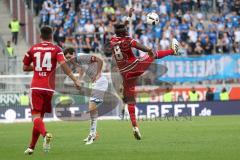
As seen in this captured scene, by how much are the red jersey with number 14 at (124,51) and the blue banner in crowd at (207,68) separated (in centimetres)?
1884

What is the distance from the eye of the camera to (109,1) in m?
44.7

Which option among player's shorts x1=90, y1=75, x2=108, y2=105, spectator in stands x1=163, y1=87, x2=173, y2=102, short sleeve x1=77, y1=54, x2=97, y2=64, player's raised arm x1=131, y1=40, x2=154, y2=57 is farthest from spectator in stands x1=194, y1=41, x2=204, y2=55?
short sleeve x1=77, y1=54, x2=97, y2=64

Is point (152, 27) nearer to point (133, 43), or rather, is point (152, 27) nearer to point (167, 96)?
point (167, 96)

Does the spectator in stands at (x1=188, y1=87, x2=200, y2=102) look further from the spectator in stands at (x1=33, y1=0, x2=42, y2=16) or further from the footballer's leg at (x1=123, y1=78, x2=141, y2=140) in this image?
the footballer's leg at (x1=123, y1=78, x2=141, y2=140)

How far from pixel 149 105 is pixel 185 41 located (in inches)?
277

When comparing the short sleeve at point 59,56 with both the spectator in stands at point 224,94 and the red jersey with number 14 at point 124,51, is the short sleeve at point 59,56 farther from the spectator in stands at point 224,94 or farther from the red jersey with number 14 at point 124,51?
the spectator in stands at point 224,94

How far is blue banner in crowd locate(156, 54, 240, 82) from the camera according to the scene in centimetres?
3947

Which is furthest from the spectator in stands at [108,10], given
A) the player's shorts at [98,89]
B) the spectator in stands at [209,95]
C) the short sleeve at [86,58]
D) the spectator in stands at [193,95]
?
the short sleeve at [86,58]

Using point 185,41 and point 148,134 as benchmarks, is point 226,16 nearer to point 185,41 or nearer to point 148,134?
point 185,41

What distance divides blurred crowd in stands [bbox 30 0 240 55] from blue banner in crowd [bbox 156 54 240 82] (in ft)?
6.26

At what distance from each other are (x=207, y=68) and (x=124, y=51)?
1961cm

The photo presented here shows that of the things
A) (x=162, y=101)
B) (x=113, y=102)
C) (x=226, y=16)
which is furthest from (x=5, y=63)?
(x=226, y=16)

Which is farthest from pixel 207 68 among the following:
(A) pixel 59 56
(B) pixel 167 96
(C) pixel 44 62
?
(C) pixel 44 62

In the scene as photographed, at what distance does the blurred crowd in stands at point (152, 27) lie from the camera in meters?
41.5
